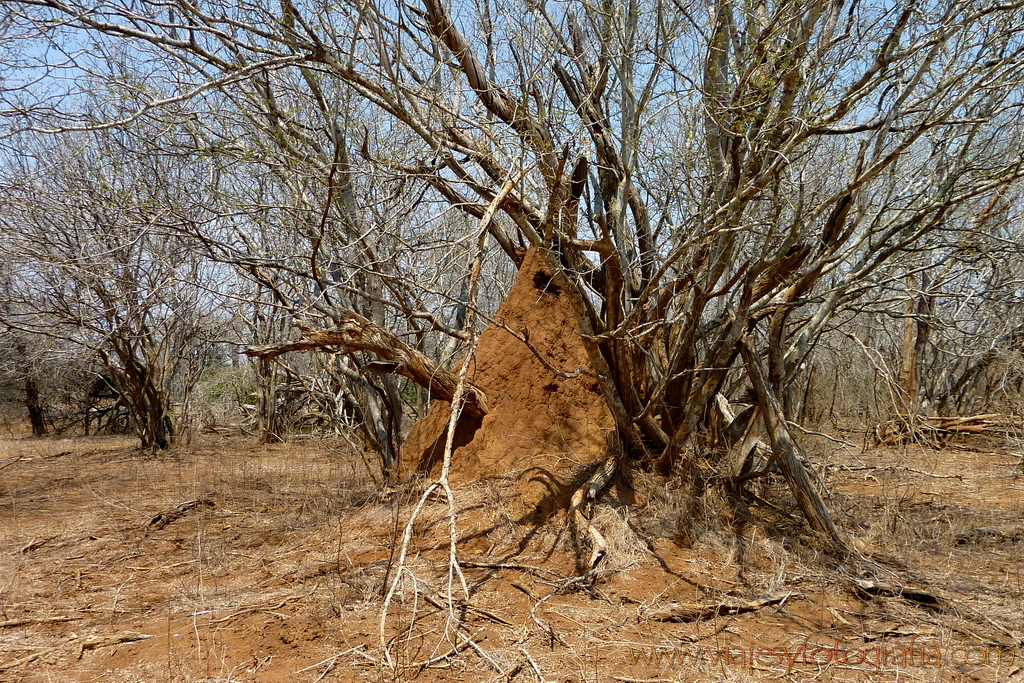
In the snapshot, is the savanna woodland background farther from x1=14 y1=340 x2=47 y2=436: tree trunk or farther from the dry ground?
x1=14 y1=340 x2=47 y2=436: tree trunk

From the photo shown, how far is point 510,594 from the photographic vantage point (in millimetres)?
3877

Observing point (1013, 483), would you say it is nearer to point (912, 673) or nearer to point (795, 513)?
point (795, 513)

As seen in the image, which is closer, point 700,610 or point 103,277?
point 700,610

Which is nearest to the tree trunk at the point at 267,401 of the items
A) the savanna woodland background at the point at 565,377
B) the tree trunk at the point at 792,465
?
the savanna woodland background at the point at 565,377

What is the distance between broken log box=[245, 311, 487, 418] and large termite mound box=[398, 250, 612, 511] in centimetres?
16

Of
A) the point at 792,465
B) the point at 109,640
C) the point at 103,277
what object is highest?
the point at 103,277

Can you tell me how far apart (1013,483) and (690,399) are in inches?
189

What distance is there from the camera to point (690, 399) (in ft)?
16.2

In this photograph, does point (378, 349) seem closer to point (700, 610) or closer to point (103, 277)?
point (700, 610)

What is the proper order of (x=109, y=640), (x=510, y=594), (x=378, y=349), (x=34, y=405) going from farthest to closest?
(x=34, y=405) → (x=378, y=349) → (x=510, y=594) → (x=109, y=640)

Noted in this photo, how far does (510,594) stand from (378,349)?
2053 millimetres

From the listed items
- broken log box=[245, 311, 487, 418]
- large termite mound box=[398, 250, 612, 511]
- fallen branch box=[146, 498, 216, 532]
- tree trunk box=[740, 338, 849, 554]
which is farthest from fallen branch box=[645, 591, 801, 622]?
fallen branch box=[146, 498, 216, 532]

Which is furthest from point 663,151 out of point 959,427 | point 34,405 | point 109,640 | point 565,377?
point 34,405

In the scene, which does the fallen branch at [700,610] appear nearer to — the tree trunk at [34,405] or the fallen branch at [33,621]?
the fallen branch at [33,621]
